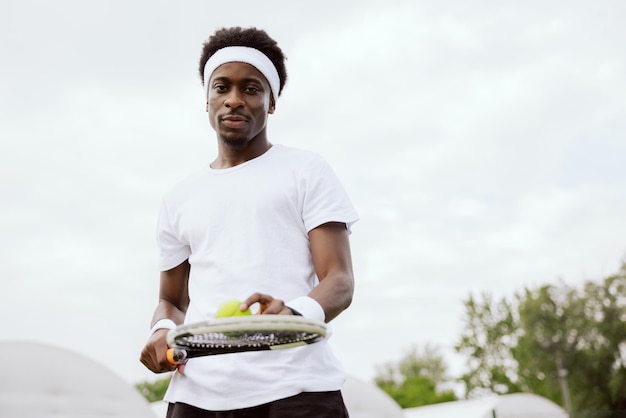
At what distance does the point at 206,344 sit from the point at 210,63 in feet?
3.23

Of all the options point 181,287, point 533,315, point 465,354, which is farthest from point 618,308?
point 181,287

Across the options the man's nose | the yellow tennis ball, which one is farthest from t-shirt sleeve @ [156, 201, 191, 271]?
the yellow tennis ball

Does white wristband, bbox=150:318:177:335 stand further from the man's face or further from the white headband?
the white headband

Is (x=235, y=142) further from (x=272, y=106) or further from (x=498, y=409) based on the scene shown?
(x=498, y=409)

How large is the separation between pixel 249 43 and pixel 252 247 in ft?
2.39

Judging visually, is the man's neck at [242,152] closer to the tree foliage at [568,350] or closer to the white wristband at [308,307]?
the white wristband at [308,307]

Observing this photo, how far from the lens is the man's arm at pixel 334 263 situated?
2391mm

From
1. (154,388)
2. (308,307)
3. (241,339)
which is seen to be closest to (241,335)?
(241,339)

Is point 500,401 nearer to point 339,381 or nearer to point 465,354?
point 339,381

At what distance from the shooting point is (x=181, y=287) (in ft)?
9.20

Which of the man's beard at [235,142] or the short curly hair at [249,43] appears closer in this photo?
the man's beard at [235,142]

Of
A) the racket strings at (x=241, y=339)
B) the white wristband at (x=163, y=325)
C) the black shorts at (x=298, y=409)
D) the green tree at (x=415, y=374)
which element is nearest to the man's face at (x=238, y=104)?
the white wristband at (x=163, y=325)

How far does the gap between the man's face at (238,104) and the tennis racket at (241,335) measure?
27.3 inches

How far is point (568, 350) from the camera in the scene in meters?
42.7
